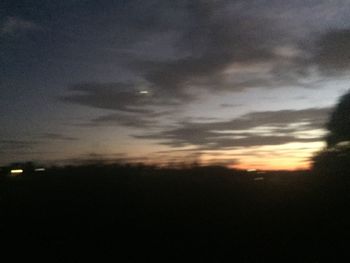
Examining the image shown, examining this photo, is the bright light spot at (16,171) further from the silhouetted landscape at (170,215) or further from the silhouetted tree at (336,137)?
the silhouetted tree at (336,137)

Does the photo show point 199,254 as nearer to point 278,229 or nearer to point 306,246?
point 306,246

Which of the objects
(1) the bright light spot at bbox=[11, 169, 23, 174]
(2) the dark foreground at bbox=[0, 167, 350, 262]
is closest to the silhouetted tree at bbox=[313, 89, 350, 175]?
(2) the dark foreground at bbox=[0, 167, 350, 262]

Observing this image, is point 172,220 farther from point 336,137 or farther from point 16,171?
point 336,137

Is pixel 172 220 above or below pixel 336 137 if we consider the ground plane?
below

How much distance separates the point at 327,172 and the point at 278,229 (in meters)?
15.0

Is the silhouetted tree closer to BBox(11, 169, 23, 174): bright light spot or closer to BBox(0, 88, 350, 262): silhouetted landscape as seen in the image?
BBox(0, 88, 350, 262): silhouetted landscape

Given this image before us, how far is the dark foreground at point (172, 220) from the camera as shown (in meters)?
11.0

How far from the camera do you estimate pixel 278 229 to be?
536 inches

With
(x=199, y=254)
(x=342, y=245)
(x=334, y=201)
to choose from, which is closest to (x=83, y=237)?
(x=199, y=254)

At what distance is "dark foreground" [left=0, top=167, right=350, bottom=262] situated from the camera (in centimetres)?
1103

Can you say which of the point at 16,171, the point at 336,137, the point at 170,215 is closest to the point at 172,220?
the point at 170,215

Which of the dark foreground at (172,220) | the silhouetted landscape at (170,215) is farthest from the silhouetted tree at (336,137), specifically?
the dark foreground at (172,220)

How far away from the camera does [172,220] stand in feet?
49.7

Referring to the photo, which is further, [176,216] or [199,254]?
[176,216]
